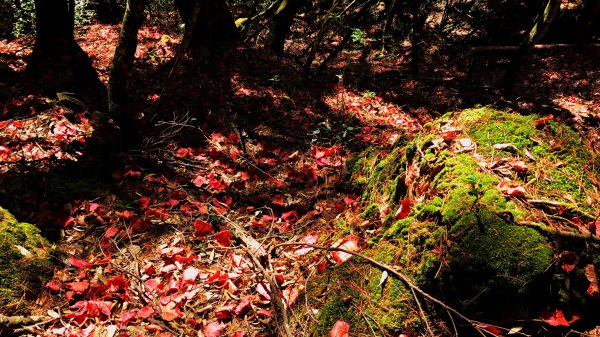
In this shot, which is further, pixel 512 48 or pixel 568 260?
pixel 512 48

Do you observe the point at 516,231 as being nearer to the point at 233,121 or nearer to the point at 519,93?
the point at 233,121

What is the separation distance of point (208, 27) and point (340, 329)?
26.1 feet

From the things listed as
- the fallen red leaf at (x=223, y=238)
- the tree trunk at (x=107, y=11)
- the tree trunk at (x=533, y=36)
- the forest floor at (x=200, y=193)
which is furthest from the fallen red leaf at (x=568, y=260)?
the tree trunk at (x=107, y=11)

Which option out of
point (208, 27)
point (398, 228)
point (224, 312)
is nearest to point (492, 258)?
point (398, 228)

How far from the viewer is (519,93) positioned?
8.04m

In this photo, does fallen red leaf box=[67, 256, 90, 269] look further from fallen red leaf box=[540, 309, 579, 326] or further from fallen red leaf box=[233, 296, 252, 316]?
fallen red leaf box=[540, 309, 579, 326]

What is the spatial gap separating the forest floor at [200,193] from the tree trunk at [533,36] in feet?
1.78

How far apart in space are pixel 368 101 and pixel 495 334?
22.4 ft

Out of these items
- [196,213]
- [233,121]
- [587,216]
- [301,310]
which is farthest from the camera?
[233,121]

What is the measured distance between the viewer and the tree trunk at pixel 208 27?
7805 mm

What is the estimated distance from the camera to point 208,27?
7.93 metres

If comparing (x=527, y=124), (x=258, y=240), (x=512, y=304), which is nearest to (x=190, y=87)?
(x=258, y=240)

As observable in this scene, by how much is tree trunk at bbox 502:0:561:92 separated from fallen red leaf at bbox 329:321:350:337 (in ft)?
22.5

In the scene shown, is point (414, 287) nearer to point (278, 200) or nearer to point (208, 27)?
point (278, 200)
